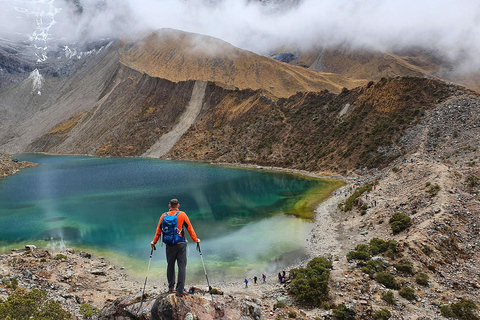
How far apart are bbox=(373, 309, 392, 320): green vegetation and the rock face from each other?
23.1 feet

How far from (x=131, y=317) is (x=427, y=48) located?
18325 cm

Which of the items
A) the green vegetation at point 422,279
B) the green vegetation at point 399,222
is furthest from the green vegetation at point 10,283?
the green vegetation at point 399,222

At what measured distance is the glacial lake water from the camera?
25252 mm

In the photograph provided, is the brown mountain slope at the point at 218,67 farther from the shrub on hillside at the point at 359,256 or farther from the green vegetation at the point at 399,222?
the shrub on hillside at the point at 359,256

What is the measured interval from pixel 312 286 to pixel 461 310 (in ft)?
21.4

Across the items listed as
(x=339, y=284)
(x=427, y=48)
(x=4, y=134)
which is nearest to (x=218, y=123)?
(x=339, y=284)

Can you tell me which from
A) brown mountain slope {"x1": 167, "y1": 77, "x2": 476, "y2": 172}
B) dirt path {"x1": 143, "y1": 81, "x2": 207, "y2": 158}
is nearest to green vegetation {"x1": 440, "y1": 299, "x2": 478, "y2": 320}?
brown mountain slope {"x1": 167, "y1": 77, "x2": 476, "y2": 172}

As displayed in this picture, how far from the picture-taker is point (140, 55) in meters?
144

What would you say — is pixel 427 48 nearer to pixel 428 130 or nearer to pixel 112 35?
pixel 428 130

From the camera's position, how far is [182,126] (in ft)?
332

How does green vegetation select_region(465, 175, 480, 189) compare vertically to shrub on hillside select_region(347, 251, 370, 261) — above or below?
above

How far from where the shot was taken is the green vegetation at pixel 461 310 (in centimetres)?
1282

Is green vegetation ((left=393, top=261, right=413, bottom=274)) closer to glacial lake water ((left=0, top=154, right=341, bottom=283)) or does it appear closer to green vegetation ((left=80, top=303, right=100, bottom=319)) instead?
glacial lake water ((left=0, top=154, right=341, bottom=283))

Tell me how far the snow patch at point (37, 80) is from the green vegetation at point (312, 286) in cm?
17675
